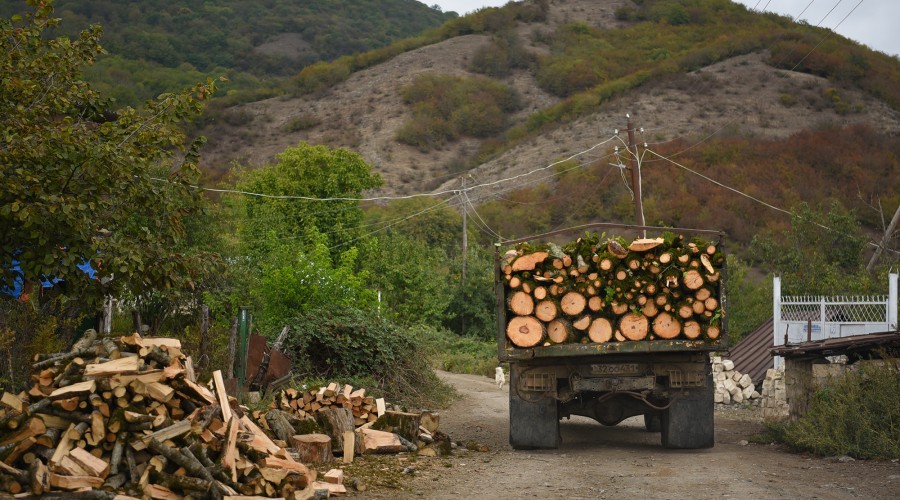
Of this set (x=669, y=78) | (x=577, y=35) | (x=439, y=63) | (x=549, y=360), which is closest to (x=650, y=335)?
(x=549, y=360)

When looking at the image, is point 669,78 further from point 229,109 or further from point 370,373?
point 370,373

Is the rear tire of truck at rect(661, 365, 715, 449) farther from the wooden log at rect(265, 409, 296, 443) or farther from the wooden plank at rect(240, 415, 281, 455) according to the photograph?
the wooden plank at rect(240, 415, 281, 455)

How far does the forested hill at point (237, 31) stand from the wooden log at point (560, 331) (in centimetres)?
6825

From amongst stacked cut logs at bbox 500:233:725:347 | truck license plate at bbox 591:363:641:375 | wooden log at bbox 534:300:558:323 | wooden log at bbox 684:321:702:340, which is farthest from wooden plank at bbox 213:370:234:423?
wooden log at bbox 684:321:702:340

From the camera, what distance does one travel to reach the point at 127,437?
289 inches

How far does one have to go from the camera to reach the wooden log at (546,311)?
11.2 m

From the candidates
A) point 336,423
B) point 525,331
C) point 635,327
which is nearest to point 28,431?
point 336,423

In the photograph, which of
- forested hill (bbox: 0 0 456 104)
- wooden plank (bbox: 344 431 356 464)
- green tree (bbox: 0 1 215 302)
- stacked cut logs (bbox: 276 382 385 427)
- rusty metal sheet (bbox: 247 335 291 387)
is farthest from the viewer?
Answer: forested hill (bbox: 0 0 456 104)

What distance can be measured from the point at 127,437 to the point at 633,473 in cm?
519

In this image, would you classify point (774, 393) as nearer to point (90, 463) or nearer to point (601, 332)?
point (601, 332)

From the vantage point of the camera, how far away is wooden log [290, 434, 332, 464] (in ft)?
32.6

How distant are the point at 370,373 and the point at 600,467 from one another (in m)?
7.38

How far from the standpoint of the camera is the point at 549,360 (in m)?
11.6

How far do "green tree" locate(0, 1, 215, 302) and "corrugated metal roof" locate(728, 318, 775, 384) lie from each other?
13761 mm
